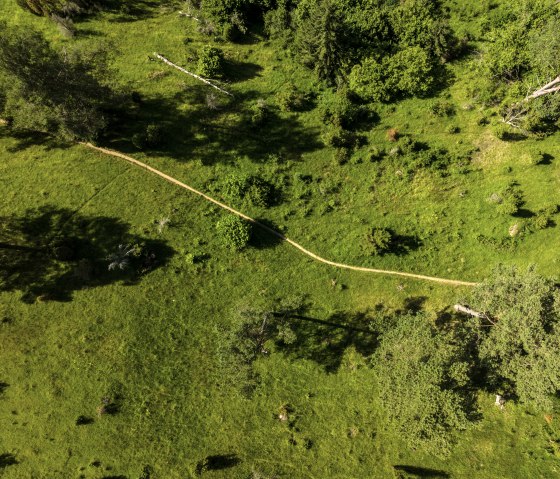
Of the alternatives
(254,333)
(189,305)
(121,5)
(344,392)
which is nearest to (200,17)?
(121,5)

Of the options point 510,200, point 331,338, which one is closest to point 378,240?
point 331,338

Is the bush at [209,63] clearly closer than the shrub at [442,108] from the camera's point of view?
No

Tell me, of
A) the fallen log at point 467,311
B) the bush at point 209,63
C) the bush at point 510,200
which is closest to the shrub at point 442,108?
the bush at point 510,200

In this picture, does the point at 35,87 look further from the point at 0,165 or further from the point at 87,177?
the point at 0,165

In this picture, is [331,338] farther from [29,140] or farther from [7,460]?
[29,140]

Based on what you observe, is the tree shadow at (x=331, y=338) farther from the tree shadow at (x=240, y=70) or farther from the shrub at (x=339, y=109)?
the tree shadow at (x=240, y=70)
